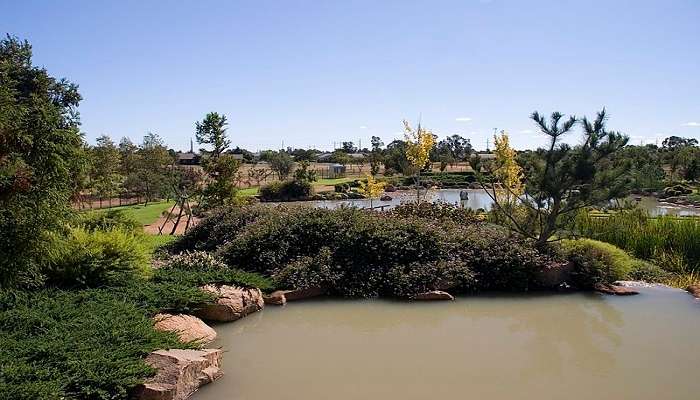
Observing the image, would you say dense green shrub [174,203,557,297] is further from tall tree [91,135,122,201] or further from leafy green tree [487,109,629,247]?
tall tree [91,135,122,201]

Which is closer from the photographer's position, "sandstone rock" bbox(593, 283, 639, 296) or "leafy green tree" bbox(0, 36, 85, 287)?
"leafy green tree" bbox(0, 36, 85, 287)

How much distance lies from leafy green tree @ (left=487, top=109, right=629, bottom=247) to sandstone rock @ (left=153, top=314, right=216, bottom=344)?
267 inches

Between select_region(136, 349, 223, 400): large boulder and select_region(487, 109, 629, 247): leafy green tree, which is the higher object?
select_region(487, 109, 629, 247): leafy green tree

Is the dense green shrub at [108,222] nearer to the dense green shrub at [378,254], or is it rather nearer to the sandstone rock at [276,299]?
the dense green shrub at [378,254]

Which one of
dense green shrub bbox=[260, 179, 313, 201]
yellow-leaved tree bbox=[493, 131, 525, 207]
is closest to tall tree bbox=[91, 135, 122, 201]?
dense green shrub bbox=[260, 179, 313, 201]

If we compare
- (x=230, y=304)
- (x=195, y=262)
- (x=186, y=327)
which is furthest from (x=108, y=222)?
(x=186, y=327)

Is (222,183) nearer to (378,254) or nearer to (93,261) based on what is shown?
(378,254)

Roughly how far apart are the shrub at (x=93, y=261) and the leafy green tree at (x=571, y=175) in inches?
299

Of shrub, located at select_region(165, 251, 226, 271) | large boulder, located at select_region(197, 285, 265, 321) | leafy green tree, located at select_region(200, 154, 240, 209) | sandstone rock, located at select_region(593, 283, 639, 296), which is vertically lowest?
sandstone rock, located at select_region(593, 283, 639, 296)

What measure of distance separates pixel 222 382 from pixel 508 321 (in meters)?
4.63

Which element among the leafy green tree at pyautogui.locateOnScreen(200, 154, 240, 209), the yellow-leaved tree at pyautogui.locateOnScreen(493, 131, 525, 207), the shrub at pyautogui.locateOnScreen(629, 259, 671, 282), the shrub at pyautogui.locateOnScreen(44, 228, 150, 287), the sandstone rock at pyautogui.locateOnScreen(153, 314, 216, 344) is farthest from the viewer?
the leafy green tree at pyautogui.locateOnScreen(200, 154, 240, 209)

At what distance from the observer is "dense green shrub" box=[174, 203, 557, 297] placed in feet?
33.6

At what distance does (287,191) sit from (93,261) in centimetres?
2767

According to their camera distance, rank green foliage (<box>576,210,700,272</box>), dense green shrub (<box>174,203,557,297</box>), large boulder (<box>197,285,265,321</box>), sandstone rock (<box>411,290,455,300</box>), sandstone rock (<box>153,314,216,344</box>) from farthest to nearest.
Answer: green foliage (<box>576,210,700,272</box>), dense green shrub (<box>174,203,557,297</box>), sandstone rock (<box>411,290,455,300</box>), large boulder (<box>197,285,265,321</box>), sandstone rock (<box>153,314,216,344</box>)
